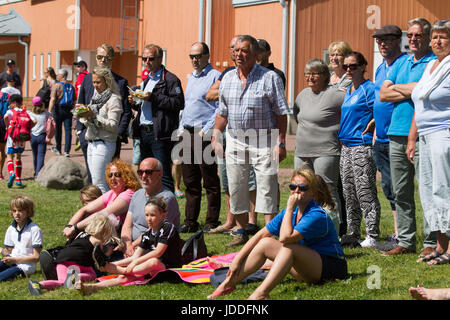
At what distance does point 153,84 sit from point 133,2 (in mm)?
22573

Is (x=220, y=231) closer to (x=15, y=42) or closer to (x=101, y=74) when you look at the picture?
(x=101, y=74)

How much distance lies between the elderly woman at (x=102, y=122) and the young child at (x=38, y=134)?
5466 millimetres

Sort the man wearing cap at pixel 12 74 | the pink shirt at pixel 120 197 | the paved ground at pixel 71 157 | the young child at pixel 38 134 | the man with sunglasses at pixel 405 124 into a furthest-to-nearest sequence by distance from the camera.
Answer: the man wearing cap at pixel 12 74 → the paved ground at pixel 71 157 → the young child at pixel 38 134 → the pink shirt at pixel 120 197 → the man with sunglasses at pixel 405 124

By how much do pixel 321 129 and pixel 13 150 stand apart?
307 inches

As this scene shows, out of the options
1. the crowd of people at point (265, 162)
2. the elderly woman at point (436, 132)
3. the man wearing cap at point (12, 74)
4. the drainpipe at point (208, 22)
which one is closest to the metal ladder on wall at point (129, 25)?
the drainpipe at point (208, 22)

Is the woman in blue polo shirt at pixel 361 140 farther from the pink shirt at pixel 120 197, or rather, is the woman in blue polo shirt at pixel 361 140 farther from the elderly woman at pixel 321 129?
the pink shirt at pixel 120 197

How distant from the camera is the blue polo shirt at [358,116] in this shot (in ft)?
25.3

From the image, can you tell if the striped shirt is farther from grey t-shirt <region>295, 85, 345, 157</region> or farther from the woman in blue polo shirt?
the woman in blue polo shirt

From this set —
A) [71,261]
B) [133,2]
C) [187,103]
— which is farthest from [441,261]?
[133,2]

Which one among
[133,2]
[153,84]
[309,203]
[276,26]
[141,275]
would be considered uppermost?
[133,2]

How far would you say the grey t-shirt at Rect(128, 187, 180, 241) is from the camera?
7.34 metres

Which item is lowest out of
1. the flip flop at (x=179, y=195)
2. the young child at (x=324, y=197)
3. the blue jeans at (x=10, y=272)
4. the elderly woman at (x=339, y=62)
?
the blue jeans at (x=10, y=272)

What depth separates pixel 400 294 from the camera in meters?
5.63

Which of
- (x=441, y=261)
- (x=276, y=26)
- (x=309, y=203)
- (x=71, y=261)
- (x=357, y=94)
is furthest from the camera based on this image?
(x=276, y=26)
